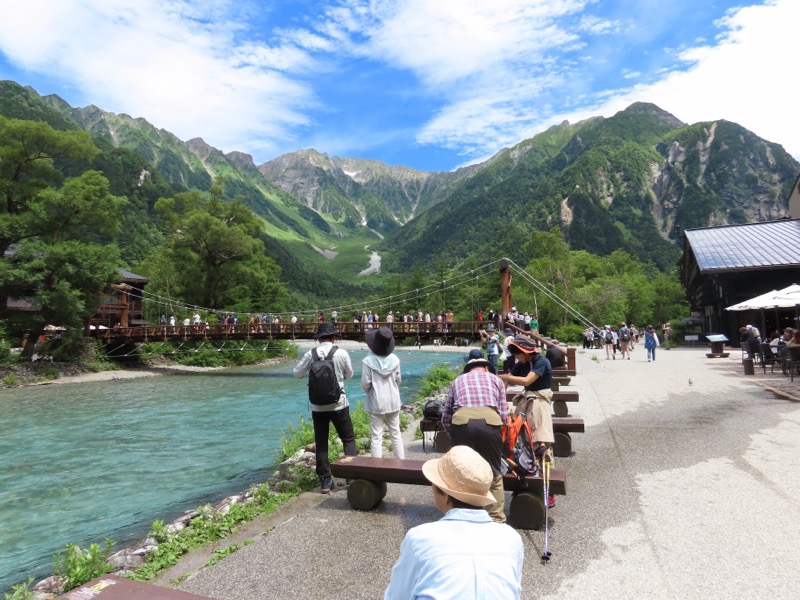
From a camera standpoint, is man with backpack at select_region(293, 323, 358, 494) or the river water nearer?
man with backpack at select_region(293, 323, 358, 494)

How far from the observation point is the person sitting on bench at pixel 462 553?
1.60 meters

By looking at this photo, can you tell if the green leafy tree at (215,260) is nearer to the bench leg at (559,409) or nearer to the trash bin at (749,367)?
the trash bin at (749,367)

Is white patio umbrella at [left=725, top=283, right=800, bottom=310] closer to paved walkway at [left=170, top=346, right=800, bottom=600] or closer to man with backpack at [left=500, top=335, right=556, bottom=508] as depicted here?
paved walkway at [left=170, top=346, right=800, bottom=600]

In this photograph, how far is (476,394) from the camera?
4.32 metres

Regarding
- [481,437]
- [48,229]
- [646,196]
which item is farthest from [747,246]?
[646,196]

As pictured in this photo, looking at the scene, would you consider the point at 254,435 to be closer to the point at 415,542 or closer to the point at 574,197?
the point at 415,542

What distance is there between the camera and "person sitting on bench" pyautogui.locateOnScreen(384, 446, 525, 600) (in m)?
1.60

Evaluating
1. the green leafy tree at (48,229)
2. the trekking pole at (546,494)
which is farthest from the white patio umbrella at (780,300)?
Answer: the green leafy tree at (48,229)

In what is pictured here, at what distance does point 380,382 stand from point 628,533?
2.84 metres

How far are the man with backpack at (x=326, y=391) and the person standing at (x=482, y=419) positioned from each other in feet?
4.73

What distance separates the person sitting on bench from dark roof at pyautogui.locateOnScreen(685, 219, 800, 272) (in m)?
28.9

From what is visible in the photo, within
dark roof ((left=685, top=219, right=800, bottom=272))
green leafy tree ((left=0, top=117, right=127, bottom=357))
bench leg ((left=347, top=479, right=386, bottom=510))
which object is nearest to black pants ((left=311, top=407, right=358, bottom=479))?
bench leg ((left=347, top=479, right=386, bottom=510))

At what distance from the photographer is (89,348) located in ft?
103

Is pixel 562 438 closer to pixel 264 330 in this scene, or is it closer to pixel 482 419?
pixel 482 419
